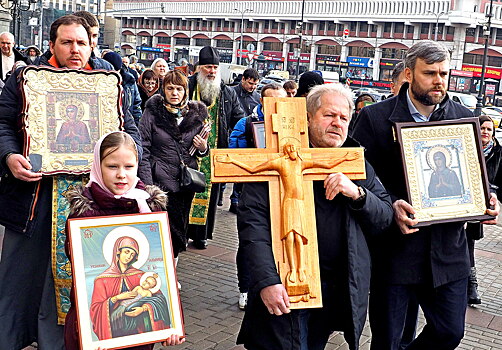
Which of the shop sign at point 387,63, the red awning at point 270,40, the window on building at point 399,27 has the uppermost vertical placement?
the window on building at point 399,27

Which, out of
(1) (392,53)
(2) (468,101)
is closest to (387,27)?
(1) (392,53)

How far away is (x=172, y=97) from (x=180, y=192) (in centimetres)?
85

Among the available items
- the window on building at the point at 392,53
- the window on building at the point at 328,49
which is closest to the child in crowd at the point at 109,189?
the window on building at the point at 392,53

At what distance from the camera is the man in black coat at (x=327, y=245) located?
3156mm

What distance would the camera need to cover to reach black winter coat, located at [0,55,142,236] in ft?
12.4

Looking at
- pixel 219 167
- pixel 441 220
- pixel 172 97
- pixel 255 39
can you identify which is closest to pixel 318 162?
pixel 219 167

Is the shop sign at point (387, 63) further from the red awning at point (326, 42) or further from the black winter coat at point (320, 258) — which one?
the black winter coat at point (320, 258)

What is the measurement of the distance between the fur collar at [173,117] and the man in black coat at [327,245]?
2.55m

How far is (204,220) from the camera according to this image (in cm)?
734

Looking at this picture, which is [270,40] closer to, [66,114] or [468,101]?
[468,101]

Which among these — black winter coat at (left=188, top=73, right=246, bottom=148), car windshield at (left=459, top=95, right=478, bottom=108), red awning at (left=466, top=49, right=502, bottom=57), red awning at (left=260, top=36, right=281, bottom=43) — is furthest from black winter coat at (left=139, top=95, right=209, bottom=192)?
red awning at (left=260, top=36, right=281, bottom=43)

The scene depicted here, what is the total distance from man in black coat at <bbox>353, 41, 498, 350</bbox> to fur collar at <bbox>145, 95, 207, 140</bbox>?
7.33ft

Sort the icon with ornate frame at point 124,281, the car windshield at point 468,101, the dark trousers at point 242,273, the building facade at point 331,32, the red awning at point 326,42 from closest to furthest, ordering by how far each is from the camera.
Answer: the icon with ornate frame at point 124,281 < the dark trousers at point 242,273 < the car windshield at point 468,101 < the building facade at point 331,32 < the red awning at point 326,42

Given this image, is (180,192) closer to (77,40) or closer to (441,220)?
(77,40)
